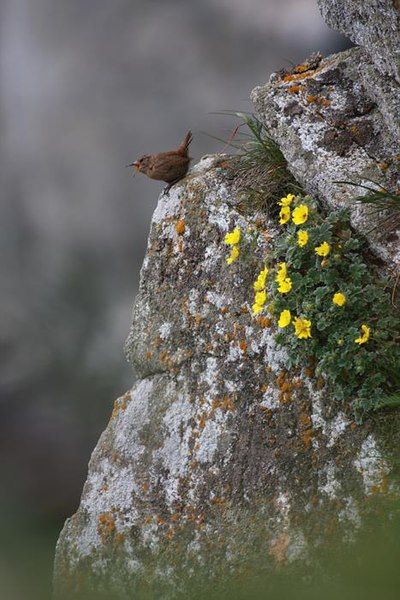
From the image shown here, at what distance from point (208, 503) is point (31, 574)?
1.59 m

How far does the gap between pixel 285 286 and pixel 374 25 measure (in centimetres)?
142

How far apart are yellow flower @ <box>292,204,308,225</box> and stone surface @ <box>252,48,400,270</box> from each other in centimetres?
22

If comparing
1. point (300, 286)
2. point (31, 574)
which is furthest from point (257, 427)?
point (31, 574)

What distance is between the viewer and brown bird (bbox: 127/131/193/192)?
545cm

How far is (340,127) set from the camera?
15.5 ft

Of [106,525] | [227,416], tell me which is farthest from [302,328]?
[106,525]

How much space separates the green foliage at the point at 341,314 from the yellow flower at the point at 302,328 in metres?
0.03

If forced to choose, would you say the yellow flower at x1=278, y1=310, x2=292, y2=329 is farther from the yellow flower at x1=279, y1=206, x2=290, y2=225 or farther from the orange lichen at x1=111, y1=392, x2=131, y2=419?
the orange lichen at x1=111, y1=392, x2=131, y2=419

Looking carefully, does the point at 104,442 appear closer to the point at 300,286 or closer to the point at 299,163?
the point at 300,286

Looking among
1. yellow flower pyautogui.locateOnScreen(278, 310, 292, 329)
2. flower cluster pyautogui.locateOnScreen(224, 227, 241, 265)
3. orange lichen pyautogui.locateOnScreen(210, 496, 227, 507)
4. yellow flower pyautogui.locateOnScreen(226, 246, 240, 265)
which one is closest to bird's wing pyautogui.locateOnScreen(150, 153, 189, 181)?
flower cluster pyautogui.locateOnScreen(224, 227, 241, 265)

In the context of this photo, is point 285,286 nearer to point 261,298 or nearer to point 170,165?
point 261,298

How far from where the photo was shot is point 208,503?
453cm

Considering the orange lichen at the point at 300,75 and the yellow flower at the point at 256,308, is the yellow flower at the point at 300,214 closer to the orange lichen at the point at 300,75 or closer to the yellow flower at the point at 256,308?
the yellow flower at the point at 256,308

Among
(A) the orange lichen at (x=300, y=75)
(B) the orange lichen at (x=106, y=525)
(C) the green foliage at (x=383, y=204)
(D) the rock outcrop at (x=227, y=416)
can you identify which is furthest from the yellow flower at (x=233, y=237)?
(B) the orange lichen at (x=106, y=525)
